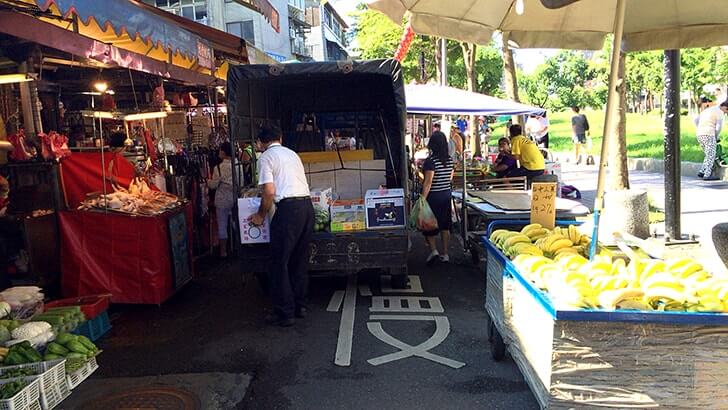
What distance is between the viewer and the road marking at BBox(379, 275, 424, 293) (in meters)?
6.62

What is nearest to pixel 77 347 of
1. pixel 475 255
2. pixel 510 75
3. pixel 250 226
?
pixel 250 226

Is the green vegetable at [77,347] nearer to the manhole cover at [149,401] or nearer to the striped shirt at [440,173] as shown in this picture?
the manhole cover at [149,401]

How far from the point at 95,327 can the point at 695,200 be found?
37.8ft

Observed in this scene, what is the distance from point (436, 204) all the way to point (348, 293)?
198cm

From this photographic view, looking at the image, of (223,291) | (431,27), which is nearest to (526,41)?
(431,27)

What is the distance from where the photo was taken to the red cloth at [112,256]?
19.4ft

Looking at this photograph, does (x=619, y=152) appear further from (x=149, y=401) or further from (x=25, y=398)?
(x=25, y=398)

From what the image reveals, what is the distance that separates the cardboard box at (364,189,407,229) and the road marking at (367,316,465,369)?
3.50ft

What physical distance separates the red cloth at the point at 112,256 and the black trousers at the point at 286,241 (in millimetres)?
1442

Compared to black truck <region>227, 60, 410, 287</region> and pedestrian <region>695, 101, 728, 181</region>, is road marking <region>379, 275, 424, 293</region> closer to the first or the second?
black truck <region>227, 60, 410, 287</region>

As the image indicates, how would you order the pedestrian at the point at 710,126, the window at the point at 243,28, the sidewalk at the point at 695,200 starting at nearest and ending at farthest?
the sidewalk at the point at 695,200, the pedestrian at the point at 710,126, the window at the point at 243,28

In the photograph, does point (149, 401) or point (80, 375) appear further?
point (149, 401)

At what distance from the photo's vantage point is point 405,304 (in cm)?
611

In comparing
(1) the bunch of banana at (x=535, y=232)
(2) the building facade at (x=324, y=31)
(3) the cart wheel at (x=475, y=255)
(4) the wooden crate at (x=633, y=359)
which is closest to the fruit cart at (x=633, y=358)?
(4) the wooden crate at (x=633, y=359)
